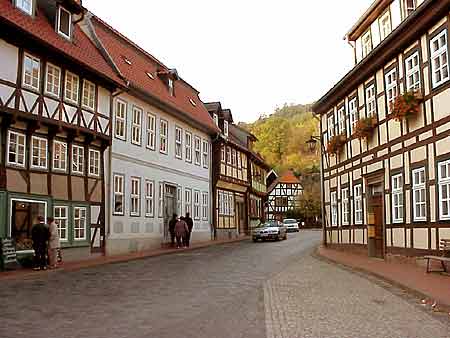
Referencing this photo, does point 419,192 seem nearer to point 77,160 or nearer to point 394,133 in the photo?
point 394,133

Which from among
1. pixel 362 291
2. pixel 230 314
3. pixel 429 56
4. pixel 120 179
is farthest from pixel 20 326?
pixel 120 179

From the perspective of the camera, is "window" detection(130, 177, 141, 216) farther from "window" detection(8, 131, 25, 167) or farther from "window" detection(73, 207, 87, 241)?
"window" detection(8, 131, 25, 167)

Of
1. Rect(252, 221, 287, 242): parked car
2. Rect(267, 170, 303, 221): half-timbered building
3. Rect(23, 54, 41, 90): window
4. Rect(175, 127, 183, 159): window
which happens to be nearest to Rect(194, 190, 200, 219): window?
Rect(175, 127, 183, 159): window

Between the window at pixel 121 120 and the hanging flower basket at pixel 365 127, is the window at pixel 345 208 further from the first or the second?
the window at pixel 121 120

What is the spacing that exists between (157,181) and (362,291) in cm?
1799

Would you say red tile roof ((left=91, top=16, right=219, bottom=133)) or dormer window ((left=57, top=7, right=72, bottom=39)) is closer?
dormer window ((left=57, top=7, right=72, bottom=39))

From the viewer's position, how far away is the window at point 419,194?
17078mm

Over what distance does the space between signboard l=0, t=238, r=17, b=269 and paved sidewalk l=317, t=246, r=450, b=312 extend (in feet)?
34.5

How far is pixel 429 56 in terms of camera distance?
54.2 ft

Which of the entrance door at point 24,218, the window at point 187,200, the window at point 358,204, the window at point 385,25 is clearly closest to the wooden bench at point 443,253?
the window at point 358,204

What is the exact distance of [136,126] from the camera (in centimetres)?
2730

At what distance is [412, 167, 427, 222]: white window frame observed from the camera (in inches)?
670

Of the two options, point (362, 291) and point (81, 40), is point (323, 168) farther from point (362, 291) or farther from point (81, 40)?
point (362, 291)

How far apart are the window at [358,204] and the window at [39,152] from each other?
12.3 metres
